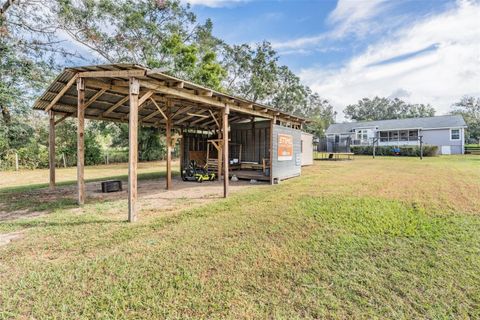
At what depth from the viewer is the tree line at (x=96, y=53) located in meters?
12.6

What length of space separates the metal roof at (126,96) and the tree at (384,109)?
50.5 metres

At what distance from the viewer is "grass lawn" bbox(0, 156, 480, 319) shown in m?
2.20

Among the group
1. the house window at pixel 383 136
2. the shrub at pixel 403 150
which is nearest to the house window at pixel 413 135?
the house window at pixel 383 136

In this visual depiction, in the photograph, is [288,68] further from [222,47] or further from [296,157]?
[296,157]

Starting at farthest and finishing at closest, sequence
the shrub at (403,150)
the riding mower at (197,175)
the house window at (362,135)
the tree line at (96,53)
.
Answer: the house window at (362,135), the shrub at (403,150), the tree line at (96,53), the riding mower at (197,175)

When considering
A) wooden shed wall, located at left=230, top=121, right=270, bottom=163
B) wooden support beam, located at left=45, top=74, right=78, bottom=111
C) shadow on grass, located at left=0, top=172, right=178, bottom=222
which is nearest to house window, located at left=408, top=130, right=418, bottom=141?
wooden shed wall, located at left=230, top=121, right=270, bottom=163

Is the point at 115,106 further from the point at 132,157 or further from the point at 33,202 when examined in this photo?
the point at 132,157

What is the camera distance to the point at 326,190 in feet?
22.8

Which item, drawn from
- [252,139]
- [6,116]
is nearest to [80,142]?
[252,139]

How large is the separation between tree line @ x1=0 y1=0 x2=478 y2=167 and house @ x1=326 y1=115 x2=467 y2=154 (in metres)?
13.4

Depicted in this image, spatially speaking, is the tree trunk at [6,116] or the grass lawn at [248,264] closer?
the grass lawn at [248,264]

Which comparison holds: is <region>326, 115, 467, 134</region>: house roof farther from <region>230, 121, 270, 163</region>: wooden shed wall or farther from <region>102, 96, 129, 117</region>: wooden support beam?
<region>102, 96, 129, 117</region>: wooden support beam

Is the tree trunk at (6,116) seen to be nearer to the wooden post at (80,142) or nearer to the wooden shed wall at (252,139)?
the wooden post at (80,142)

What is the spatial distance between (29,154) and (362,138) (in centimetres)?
3327
